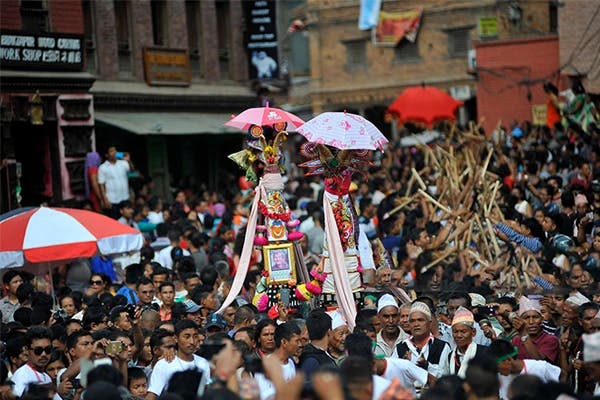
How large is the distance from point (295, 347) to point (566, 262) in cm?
568

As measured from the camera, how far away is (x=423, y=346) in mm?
10406

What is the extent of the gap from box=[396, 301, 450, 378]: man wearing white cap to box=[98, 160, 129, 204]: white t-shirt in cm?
1307

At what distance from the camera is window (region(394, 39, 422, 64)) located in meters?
43.7

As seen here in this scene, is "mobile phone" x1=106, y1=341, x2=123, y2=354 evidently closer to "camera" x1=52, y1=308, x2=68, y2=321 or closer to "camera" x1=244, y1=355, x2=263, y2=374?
"camera" x1=244, y1=355, x2=263, y2=374

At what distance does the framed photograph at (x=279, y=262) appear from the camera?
1417 cm

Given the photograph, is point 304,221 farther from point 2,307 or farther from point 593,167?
point 2,307

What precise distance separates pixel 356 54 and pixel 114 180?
76.3 ft

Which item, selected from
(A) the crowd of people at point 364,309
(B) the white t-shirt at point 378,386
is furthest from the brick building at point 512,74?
(B) the white t-shirt at point 378,386

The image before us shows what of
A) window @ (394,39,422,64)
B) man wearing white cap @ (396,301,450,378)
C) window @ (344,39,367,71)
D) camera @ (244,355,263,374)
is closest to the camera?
camera @ (244,355,263,374)

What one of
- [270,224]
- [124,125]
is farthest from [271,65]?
[270,224]

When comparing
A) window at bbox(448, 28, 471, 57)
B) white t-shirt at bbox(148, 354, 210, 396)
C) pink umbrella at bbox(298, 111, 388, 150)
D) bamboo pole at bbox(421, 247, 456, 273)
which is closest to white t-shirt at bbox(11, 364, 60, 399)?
white t-shirt at bbox(148, 354, 210, 396)

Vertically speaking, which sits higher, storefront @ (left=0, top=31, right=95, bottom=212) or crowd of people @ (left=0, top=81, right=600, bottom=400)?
storefront @ (left=0, top=31, right=95, bottom=212)

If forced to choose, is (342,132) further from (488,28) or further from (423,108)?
(488,28)

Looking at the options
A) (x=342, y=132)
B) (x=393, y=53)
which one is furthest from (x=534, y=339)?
(x=393, y=53)
